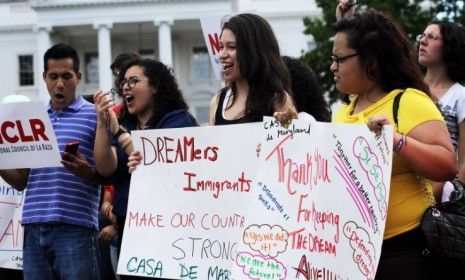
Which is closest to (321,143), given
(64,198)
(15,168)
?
(64,198)

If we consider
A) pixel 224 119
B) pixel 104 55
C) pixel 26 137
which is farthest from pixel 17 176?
pixel 104 55

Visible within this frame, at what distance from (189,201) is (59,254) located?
0.84 meters

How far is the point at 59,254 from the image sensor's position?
4.67 metres

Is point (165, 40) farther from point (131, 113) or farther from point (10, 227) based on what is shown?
point (131, 113)

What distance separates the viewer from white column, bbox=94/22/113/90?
167ft

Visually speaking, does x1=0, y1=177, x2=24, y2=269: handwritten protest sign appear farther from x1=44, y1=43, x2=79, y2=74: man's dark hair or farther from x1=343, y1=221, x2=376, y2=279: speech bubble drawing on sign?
x1=343, y1=221, x2=376, y2=279: speech bubble drawing on sign

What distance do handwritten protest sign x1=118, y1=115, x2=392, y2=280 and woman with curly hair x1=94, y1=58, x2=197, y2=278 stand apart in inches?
9.2

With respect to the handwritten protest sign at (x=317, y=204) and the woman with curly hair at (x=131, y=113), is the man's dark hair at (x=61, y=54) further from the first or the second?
the handwritten protest sign at (x=317, y=204)

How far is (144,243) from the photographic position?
4.44 m

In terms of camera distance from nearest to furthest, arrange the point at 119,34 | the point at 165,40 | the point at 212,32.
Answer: the point at 212,32, the point at 165,40, the point at 119,34

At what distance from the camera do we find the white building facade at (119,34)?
52719 millimetres

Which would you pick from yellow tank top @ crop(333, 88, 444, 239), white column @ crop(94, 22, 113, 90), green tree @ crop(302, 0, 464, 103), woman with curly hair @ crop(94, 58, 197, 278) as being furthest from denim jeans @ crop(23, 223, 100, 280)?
white column @ crop(94, 22, 113, 90)

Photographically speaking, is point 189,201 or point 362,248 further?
point 189,201

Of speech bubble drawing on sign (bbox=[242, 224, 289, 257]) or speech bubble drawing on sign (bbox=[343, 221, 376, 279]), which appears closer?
speech bubble drawing on sign (bbox=[343, 221, 376, 279])
